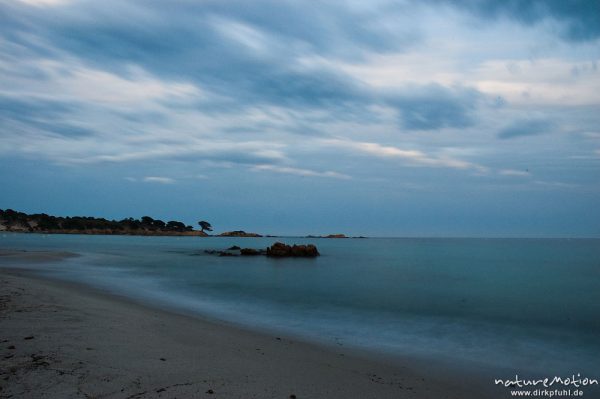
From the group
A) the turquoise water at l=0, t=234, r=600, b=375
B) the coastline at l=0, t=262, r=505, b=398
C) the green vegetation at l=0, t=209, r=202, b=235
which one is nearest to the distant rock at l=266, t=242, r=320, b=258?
the turquoise water at l=0, t=234, r=600, b=375

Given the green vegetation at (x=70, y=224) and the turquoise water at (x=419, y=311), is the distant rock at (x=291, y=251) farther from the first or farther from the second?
the green vegetation at (x=70, y=224)

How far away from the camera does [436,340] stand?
11.4 meters

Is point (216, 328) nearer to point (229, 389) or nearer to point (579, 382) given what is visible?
point (229, 389)

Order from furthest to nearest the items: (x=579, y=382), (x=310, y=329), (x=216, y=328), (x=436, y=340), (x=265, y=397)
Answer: (x=310, y=329) < (x=436, y=340) < (x=216, y=328) < (x=579, y=382) < (x=265, y=397)

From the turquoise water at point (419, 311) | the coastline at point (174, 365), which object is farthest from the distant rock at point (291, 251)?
the coastline at point (174, 365)

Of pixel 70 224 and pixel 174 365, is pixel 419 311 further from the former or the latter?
pixel 70 224

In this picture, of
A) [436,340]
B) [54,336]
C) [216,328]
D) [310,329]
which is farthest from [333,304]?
[54,336]

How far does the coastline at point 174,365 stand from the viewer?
5.44 m

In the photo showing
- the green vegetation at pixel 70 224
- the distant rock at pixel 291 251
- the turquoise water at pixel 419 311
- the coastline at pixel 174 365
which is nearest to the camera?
the coastline at pixel 174 365

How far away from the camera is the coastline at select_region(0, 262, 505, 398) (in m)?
5.44

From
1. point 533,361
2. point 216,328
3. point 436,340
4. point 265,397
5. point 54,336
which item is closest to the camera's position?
point 265,397

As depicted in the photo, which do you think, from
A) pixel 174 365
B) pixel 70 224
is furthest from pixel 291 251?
pixel 70 224

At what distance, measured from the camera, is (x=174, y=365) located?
21.2 feet

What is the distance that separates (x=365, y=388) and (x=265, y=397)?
5.58 ft
